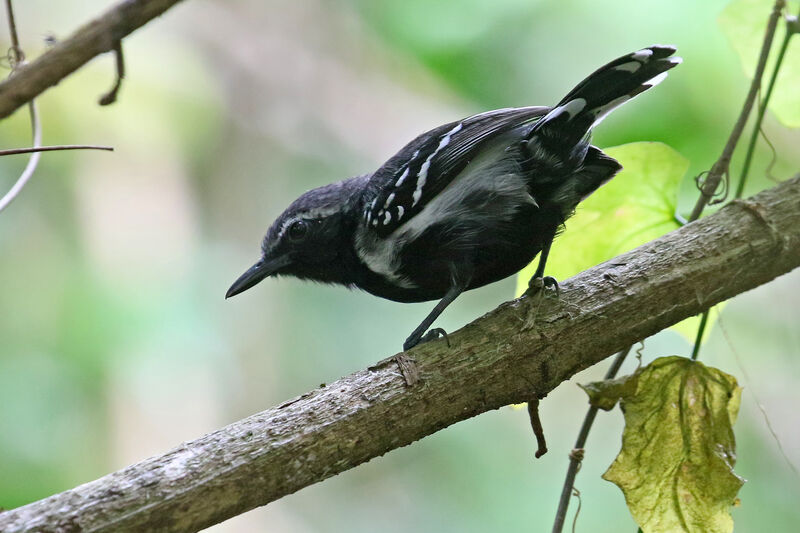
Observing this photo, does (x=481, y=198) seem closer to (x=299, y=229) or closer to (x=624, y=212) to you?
(x=624, y=212)

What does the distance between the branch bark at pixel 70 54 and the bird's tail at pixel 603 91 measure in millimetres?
1522

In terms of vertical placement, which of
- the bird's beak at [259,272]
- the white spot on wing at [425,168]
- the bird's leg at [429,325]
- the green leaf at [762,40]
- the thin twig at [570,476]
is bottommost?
the bird's beak at [259,272]

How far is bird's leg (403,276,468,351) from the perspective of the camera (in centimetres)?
262

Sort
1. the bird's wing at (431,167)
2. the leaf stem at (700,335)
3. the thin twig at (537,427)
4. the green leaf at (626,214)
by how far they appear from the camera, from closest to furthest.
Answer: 1. the thin twig at (537,427)
2. the leaf stem at (700,335)
3. the bird's wing at (431,167)
4. the green leaf at (626,214)

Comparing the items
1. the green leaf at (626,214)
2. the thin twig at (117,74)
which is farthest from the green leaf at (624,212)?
the thin twig at (117,74)

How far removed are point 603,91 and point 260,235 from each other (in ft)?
14.6

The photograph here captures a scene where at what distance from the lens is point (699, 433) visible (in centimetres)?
264

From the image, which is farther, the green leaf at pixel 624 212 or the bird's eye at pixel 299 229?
the bird's eye at pixel 299 229

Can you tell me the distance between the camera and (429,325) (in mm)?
2768

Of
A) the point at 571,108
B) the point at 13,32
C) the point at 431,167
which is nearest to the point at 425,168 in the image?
the point at 431,167

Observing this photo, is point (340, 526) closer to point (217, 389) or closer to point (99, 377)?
point (217, 389)

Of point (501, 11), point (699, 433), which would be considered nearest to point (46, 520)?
point (699, 433)

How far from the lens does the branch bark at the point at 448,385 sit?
197 cm

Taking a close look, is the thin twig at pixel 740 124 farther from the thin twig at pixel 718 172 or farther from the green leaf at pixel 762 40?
the green leaf at pixel 762 40
